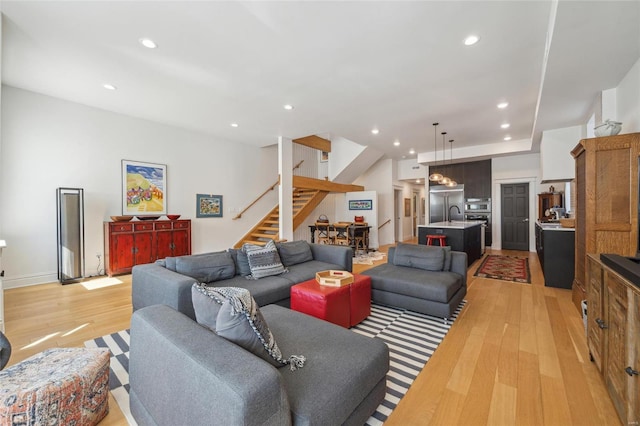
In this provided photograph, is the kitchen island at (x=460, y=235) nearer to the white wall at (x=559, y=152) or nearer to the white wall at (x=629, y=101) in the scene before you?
the white wall at (x=559, y=152)

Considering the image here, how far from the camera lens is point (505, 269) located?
5.36m

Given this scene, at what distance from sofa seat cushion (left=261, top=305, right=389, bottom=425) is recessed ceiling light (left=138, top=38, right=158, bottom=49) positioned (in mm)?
3008

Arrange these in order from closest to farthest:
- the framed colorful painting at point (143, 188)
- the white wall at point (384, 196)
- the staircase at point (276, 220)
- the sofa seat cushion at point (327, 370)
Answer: the sofa seat cushion at point (327, 370), the framed colorful painting at point (143, 188), the staircase at point (276, 220), the white wall at point (384, 196)

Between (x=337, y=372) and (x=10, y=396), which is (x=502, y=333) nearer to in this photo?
(x=337, y=372)

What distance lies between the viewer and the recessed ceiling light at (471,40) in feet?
8.91

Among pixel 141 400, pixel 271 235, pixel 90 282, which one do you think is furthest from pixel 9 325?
pixel 271 235

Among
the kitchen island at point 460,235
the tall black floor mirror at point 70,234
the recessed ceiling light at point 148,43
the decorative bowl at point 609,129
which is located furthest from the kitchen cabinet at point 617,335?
the tall black floor mirror at point 70,234

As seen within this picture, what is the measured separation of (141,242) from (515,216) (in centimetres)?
926

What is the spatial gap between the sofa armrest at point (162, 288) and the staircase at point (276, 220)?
3769mm

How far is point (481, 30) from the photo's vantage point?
8.56 feet

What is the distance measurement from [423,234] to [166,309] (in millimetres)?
5449

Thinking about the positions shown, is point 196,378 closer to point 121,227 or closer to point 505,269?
point 121,227

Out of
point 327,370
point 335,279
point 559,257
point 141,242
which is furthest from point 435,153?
point 327,370

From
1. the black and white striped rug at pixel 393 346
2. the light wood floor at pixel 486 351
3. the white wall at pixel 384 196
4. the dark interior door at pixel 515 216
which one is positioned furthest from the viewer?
the white wall at pixel 384 196
